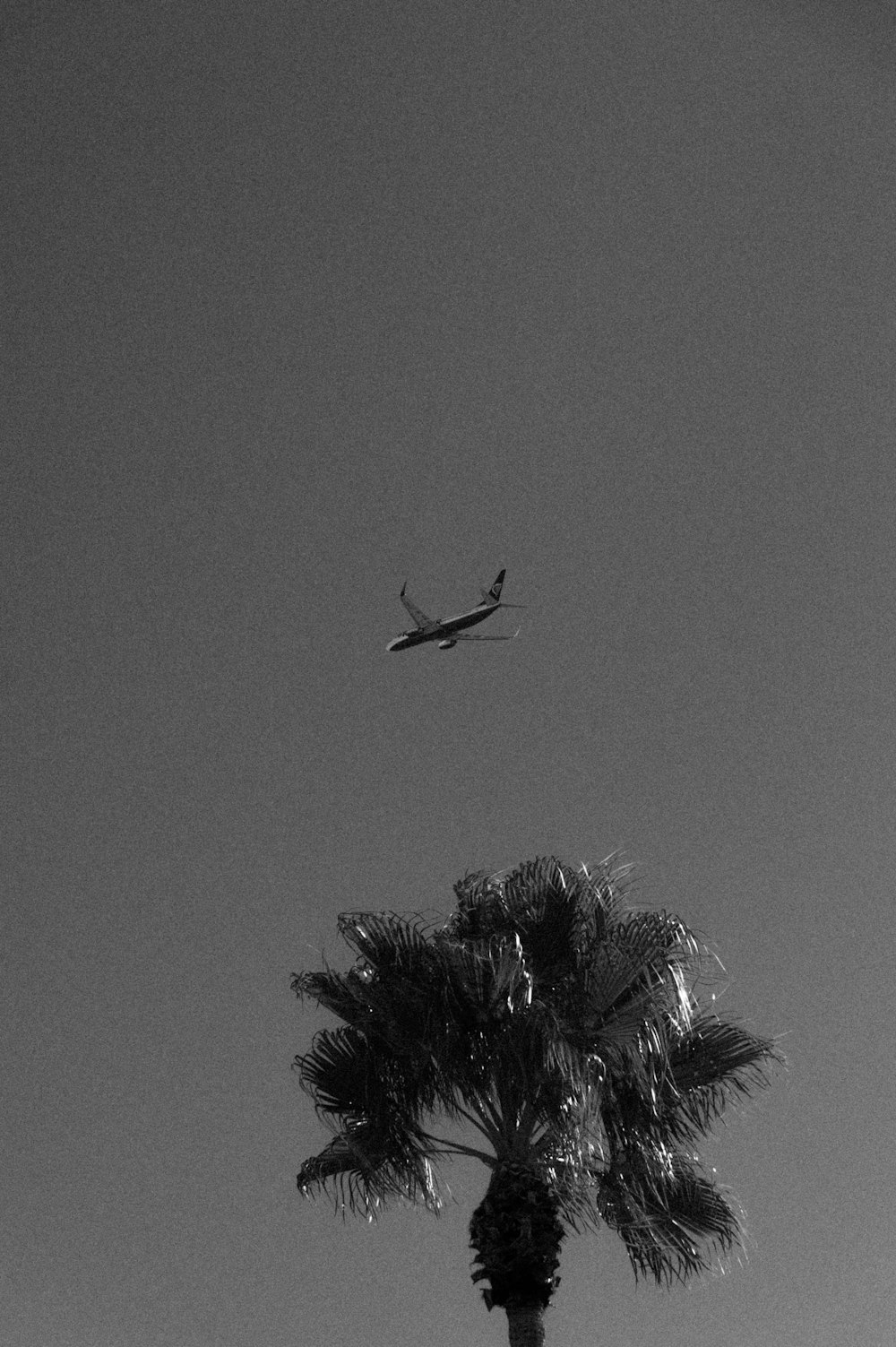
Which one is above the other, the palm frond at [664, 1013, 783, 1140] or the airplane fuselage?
the airplane fuselage

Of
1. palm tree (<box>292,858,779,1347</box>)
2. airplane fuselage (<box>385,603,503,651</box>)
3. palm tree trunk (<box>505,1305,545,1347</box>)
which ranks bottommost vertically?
palm tree trunk (<box>505,1305,545,1347</box>)

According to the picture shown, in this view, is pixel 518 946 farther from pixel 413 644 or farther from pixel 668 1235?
pixel 413 644

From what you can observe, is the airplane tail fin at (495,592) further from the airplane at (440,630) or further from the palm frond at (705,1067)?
the palm frond at (705,1067)

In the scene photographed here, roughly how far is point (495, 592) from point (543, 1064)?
3820cm

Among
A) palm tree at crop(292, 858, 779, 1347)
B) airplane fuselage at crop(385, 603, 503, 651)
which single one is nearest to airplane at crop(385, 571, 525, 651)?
airplane fuselage at crop(385, 603, 503, 651)

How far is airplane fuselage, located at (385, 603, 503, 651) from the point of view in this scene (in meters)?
48.7

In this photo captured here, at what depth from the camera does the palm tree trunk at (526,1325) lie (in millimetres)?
14141

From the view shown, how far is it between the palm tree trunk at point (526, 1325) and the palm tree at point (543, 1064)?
10.4 inches

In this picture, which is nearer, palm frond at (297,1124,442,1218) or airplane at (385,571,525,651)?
palm frond at (297,1124,442,1218)

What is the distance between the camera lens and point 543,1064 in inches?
580

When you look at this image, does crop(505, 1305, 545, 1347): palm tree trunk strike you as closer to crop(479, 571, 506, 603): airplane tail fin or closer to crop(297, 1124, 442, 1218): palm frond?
crop(297, 1124, 442, 1218): palm frond

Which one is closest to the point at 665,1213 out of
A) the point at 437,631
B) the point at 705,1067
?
the point at 705,1067

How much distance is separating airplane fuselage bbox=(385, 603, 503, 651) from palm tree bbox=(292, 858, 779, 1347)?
3291 centimetres

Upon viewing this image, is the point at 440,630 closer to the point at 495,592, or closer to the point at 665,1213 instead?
the point at 495,592
